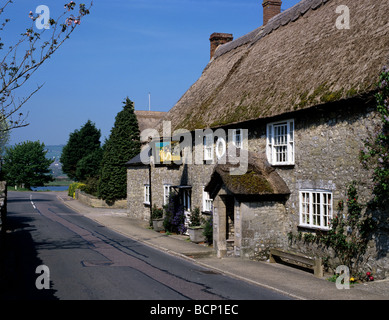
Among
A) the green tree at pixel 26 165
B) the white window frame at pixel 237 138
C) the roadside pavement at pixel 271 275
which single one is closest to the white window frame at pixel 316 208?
the roadside pavement at pixel 271 275

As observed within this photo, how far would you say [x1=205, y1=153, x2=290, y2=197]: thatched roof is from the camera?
1482 cm

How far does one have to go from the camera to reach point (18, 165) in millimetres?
72750

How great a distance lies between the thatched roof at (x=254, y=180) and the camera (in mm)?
14820

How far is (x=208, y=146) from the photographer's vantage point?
20.2 meters

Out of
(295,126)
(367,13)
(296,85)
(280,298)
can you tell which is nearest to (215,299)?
(280,298)

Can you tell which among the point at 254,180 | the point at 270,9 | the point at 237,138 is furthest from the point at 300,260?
the point at 270,9

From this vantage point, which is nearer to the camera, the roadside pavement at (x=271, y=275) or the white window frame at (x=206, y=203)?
the roadside pavement at (x=271, y=275)

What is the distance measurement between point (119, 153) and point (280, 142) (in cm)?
2510

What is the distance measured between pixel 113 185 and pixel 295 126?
26114 millimetres

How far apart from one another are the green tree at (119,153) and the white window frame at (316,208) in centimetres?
2578

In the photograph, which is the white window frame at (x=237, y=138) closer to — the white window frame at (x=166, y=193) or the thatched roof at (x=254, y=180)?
the thatched roof at (x=254, y=180)

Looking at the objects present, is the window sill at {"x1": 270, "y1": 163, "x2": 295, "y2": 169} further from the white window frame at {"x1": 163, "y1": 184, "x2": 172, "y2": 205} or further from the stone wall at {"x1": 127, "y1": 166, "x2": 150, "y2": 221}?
the stone wall at {"x1": 127, "y1": 166, "x2": 150, "y2": 221}
